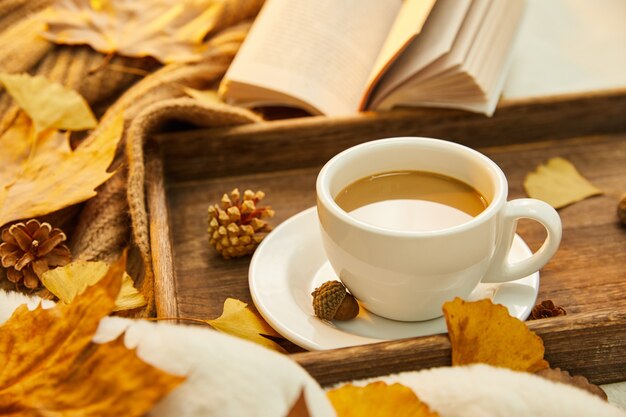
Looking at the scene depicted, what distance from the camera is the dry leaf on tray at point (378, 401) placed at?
0.56 meters

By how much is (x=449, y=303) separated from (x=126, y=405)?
28 centimetres

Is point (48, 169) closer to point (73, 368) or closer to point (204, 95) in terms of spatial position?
point (204, 95)

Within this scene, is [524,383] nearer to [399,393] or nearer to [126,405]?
[399,393]

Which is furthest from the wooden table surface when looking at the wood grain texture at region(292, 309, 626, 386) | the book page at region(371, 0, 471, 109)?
the book page at region(371, 0, 471, 109)

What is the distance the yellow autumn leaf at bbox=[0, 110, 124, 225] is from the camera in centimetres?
90

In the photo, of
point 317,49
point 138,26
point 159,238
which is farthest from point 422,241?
point 138,26

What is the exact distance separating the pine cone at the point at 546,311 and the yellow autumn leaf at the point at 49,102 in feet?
2.19

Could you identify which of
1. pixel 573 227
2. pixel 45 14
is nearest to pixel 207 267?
pixel 573 227

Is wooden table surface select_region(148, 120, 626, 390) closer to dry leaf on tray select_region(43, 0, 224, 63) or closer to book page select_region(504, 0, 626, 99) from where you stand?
book page select_region(504, 0, 626, 99)

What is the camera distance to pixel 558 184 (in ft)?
3.23

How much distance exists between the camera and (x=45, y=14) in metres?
1.27

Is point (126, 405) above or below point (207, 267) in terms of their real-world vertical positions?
above

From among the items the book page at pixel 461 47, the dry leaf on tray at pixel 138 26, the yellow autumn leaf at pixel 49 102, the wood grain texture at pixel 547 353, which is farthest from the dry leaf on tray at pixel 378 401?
the dry leaf on tray at pixel 138 26

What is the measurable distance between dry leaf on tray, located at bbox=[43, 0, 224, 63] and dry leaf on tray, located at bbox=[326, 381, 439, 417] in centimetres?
78
